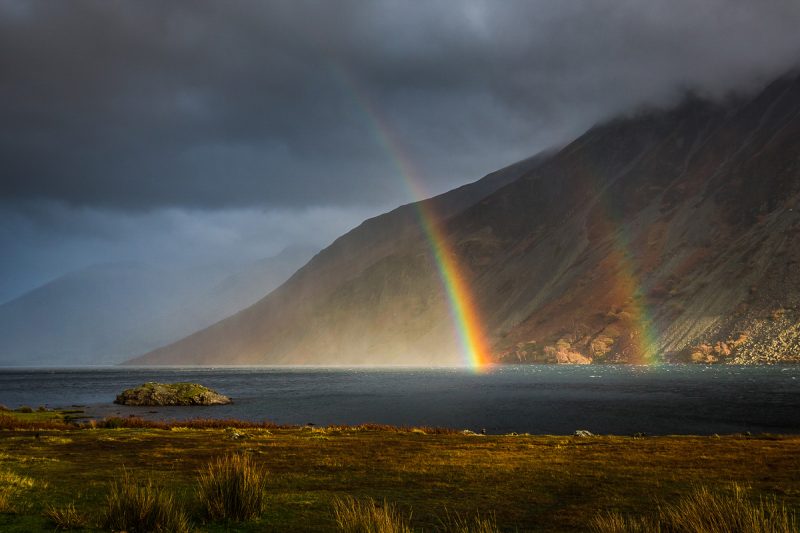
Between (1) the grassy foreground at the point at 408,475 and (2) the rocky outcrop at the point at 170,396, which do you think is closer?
(1) the grassy foreground at the point at 408,475

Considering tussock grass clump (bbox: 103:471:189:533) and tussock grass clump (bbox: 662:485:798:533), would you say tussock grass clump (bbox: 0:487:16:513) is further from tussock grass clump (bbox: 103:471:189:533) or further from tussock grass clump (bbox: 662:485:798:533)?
tussock grass clump (bbox: 662:485:798:533)

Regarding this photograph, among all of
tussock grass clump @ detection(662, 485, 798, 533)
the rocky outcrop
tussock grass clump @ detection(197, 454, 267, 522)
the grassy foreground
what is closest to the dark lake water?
the rocky outcrop

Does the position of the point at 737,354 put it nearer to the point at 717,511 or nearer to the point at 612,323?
the point at 612,323

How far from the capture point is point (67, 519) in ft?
45.5

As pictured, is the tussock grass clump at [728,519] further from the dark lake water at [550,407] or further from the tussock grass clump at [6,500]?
the dark lake water at [550,407]

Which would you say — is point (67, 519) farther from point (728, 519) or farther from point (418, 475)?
point (728, 519)

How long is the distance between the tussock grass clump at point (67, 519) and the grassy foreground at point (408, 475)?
0.05m

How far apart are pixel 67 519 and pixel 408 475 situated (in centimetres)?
1207

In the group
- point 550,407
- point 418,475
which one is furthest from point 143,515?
point 550,407

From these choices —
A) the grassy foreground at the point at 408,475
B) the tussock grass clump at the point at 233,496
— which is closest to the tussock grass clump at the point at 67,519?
the grassy foreground at the point at 408,475

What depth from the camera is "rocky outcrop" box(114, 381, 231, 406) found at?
8369 centimetres

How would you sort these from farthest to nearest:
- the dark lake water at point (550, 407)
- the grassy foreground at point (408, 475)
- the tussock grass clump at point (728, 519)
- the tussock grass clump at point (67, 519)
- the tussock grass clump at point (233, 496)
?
the dark lake water at point (550, 407)
the grassy foreground at point (408, 475)
the tussock grass clump at point (233, 496)
the tussock grass clump at point (67, 519)
the tussock grass clump at point (728, 519)

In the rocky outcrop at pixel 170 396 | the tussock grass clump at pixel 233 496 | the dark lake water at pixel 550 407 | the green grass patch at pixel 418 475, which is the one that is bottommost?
the dark lake water at pixel 550 407

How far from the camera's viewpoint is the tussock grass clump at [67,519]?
13.8 m
